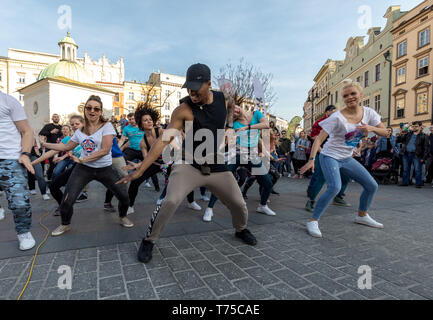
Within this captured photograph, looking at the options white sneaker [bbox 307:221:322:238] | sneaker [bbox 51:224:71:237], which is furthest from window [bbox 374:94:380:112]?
sneaker [bbox 51:224:71:237]

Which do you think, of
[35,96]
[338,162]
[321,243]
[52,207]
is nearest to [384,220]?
[338,162]

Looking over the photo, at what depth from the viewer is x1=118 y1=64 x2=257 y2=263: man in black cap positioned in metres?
2.61

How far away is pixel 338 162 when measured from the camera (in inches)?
147

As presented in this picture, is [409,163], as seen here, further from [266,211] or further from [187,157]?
[187,157]

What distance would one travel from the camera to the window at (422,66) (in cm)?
2434

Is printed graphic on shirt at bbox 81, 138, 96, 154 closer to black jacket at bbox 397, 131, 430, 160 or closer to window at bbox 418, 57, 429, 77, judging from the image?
black jacket at bbox 397, 131, 430, 160

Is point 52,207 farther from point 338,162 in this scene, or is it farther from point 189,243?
point 338,162

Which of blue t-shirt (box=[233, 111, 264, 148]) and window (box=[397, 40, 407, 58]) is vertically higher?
→ window (box=[397, 40, 407, 58])

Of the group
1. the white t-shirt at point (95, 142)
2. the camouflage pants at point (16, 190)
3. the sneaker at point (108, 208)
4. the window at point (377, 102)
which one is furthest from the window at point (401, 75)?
the camouflage pants at point (16, 190)

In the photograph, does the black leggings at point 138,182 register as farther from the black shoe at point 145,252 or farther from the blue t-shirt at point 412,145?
the blue t-shirt at point 412,145

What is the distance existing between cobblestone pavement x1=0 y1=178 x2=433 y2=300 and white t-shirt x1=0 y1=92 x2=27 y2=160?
1214mm

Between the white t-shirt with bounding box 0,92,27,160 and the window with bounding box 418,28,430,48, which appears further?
the window with bounding box 418,28,430,48

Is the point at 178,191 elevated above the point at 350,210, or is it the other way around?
the point at 178,191
